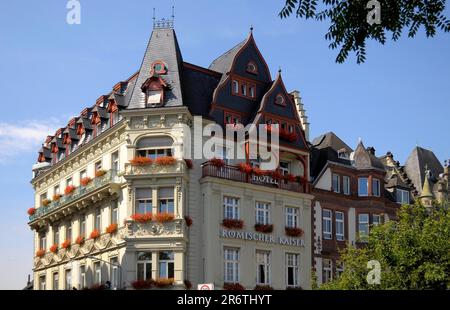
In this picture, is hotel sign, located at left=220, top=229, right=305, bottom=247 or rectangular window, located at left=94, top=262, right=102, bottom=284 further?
rectangular window, located at left=94, top=262, right=102, bottom=284

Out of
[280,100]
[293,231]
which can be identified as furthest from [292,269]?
[280,100]

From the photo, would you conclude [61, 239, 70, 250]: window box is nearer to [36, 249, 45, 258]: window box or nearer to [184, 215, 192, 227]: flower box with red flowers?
[36, 249, 45, 258]: window box

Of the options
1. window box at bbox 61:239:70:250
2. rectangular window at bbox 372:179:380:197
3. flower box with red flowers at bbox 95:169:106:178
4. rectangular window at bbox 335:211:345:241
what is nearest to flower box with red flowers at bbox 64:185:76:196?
window box at bbox 61:239:70:250

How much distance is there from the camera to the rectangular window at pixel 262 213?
48.3 m

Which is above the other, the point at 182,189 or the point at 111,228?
the point at 182,189

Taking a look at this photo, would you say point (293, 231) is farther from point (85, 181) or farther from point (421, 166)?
point (421, 166)

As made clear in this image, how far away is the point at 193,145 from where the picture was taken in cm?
4688

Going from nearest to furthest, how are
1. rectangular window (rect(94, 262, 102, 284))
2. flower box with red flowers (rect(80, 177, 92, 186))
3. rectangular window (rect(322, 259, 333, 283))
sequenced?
rectangular window (rect(94, 262, 102, 284)) → flower box with red flowers (rect(80, 177, 92, 186)) → rectangular window (rect(322, 259, 333, 283))

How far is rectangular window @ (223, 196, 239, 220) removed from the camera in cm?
4670

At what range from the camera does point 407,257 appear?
41281 mm

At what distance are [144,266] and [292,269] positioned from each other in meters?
9.88

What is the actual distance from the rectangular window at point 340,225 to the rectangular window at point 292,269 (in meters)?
5.59

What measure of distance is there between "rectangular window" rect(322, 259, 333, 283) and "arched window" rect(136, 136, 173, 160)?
13648mm
